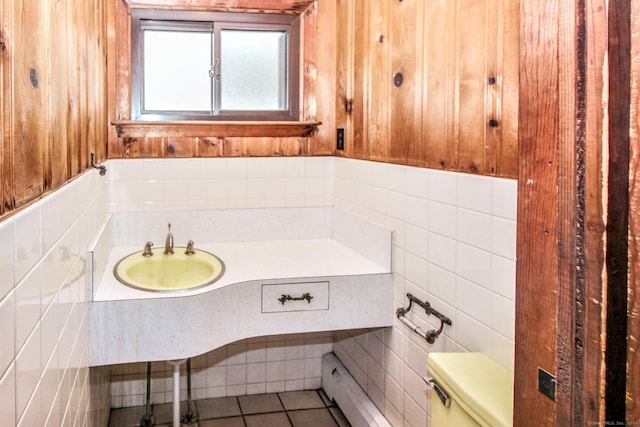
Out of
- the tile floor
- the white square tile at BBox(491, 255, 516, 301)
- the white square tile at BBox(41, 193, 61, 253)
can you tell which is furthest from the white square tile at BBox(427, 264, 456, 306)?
the white square tile at BBox(41, 193, 61, 253)

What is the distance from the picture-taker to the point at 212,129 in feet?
9.32

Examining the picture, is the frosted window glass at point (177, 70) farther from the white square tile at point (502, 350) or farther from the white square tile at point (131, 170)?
the white square tile at point (502, 350)

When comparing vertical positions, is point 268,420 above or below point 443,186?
below

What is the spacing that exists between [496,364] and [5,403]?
123 cm

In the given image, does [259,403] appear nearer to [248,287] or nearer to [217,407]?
[217,407]

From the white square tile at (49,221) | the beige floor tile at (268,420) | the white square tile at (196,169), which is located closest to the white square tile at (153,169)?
the white square tile at (196,169)

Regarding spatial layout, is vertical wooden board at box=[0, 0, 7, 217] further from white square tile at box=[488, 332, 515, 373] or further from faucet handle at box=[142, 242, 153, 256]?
faucet handle at box=[142, 242, 153, 256]

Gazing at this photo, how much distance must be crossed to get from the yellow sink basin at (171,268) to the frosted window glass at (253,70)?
853mm

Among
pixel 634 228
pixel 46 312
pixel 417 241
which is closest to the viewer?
pixel 634 228

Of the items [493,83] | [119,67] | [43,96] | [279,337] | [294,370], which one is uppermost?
[119,67]

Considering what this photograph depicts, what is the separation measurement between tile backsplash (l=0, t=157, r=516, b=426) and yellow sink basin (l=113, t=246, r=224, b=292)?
0.83 ft

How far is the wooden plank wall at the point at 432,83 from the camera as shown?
1594mm

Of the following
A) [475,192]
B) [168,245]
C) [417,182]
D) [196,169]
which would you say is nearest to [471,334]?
[475,192]

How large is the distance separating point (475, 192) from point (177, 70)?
181 centimetres
